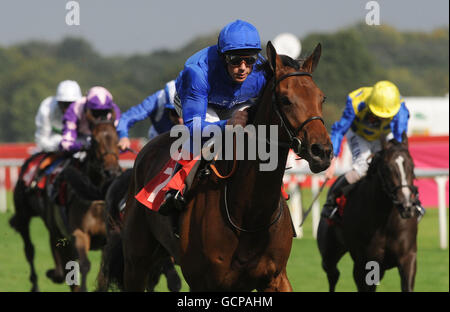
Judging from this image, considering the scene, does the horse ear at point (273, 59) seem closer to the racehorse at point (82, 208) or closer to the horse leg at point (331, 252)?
the horse leg at point (331, 252)

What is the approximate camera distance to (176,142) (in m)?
5.04

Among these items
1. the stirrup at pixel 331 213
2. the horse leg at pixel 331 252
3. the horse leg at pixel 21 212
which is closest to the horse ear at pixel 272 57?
the stirrup at pixel 331 213

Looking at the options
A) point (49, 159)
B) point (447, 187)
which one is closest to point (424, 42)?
point (447, 187)

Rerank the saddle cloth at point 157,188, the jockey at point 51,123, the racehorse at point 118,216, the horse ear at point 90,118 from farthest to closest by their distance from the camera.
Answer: the jockey at point 51,123, the horse ear at point 90,118, the racehorse at point 118,216, the saddle cloth at point 157,188

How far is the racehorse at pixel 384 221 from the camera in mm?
6301

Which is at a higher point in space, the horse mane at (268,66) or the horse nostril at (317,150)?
the horse mane at (268,66)

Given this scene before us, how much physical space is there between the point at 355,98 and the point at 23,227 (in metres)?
3.97

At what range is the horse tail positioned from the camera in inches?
221

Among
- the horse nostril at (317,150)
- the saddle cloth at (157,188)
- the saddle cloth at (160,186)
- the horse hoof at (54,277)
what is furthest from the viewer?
the horse hoof at (54,277)

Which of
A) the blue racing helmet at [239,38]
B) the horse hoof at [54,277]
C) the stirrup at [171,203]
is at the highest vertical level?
the blue racing helmet at [239,38]

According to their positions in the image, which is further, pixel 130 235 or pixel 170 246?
pixel 130 235

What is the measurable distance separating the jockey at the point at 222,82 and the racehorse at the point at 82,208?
274 centimetres

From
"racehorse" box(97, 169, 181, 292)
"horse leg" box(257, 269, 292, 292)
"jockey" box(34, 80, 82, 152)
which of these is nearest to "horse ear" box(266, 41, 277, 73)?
"horse leg" box(257, 269, 292, 292)
